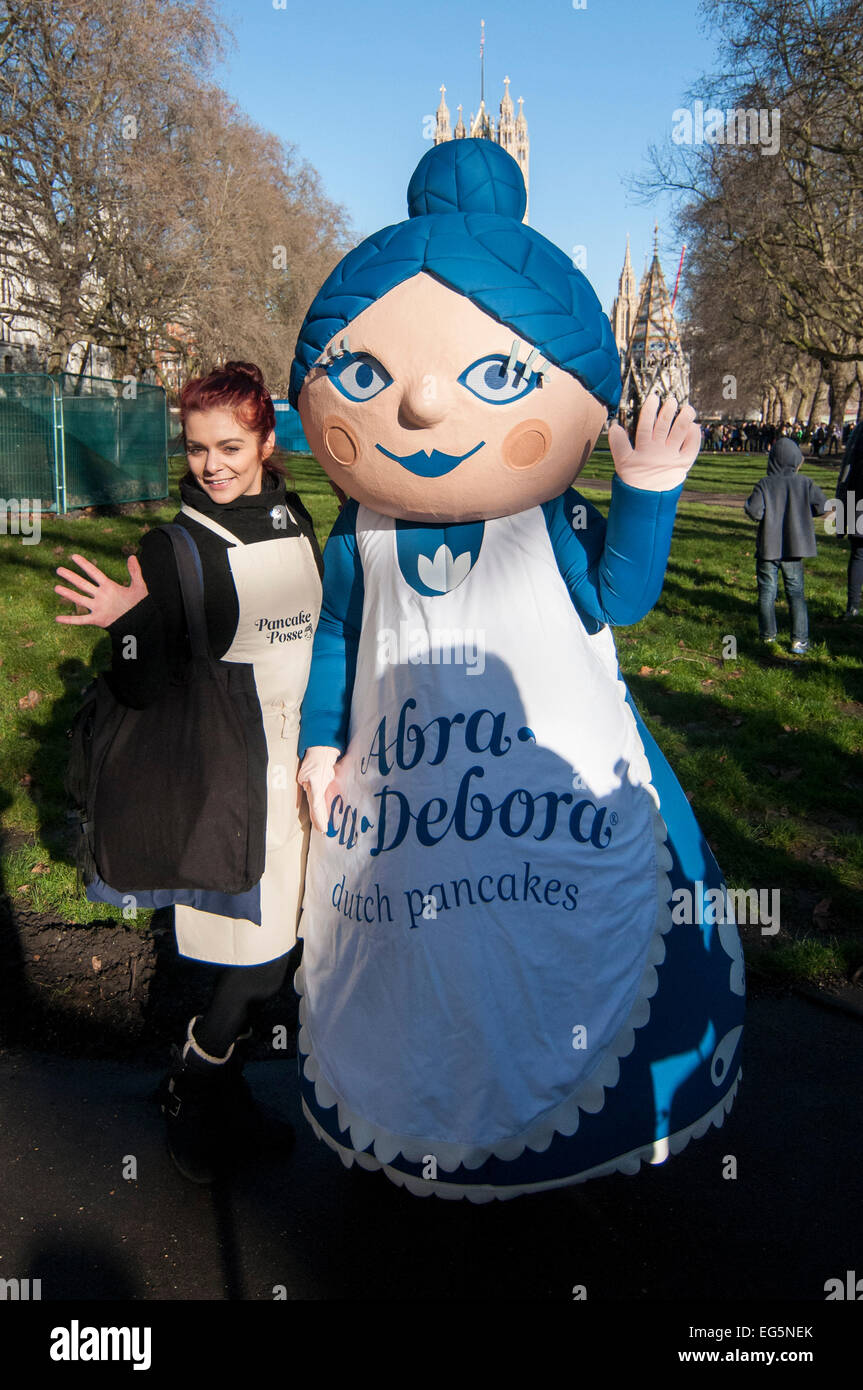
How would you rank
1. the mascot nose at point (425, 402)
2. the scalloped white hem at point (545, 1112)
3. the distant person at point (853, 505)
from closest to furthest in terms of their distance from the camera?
the scalloped white hem at point (545, 1112)
the mascot nose at point (425, 402)
the distant person at point (853, 505)

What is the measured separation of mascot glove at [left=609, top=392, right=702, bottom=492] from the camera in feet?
7.25

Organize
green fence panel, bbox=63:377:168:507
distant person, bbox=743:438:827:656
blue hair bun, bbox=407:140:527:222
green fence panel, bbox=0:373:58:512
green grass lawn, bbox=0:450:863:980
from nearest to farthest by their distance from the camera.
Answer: blue hair bun, bbox=407:140:527:222, green grass lawn, bbox=0:450:863:980, distant person, bbox=743:438:827:656, green fence panel, bbox=0:373:58:512, green fence panel, bbox=63:377:168:507

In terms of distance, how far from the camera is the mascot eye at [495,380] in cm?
231

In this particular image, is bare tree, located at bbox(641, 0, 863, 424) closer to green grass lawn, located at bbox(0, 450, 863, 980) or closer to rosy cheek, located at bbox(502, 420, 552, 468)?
green grass lawn, located at bbox(0, 450, 863, 980)

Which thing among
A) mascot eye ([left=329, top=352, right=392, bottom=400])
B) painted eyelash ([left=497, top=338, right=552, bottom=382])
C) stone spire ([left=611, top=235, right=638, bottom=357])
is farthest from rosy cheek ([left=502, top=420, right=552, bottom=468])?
Answer: stone spire ([left=611, top=235, right=638, bottom=357])

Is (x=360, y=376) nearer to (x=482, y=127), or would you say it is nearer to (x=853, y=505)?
(x=853, y=505)

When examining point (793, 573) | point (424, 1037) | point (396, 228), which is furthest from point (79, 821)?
point (793, 573)

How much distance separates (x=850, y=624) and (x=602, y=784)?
7.67 meters

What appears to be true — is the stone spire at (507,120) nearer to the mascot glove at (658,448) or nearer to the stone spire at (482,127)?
the stone spire at (482,127)

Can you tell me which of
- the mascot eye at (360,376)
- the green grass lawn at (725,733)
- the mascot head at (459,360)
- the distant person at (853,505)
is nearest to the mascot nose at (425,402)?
the mascot head at (459,360)

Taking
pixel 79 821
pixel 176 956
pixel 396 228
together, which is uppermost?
pixel 396 228

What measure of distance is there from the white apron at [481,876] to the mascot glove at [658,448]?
294mm

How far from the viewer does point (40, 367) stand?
26203mm
